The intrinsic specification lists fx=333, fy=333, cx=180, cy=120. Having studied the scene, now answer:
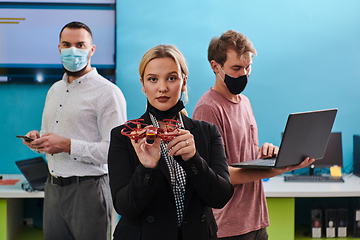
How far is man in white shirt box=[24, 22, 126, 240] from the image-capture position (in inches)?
73.8

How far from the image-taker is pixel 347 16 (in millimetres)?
3322

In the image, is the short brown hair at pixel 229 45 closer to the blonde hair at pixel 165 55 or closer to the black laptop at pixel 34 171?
the blonde hair at pixel 165 55

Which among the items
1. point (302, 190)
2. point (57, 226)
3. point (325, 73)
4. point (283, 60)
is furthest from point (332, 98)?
point (57, 226)

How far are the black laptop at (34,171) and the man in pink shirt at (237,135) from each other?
1.64 meters

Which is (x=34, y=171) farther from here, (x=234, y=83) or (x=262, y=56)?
(x=262, y=56)

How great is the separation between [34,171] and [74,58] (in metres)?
1.13

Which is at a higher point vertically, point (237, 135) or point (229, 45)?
point (229, 45)

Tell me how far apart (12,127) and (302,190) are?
266 centimetres

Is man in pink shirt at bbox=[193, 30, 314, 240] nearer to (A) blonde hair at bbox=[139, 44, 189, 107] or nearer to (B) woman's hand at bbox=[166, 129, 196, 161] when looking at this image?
(A) blonde hair at bbox=[139, 44, 189, 107]

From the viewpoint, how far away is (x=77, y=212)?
6.15ft

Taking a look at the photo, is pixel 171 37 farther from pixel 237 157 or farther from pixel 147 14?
pixel 237 157

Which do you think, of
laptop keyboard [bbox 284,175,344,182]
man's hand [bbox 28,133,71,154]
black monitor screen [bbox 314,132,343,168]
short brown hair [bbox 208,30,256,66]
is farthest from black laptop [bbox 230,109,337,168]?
black monitor screen [bbox 314,132,343,168]

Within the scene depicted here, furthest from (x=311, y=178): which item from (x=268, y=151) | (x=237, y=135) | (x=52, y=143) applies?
(x=52, y=143)

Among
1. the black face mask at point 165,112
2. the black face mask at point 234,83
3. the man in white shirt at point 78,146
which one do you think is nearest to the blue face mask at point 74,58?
the man in white shirt at point 78,146
